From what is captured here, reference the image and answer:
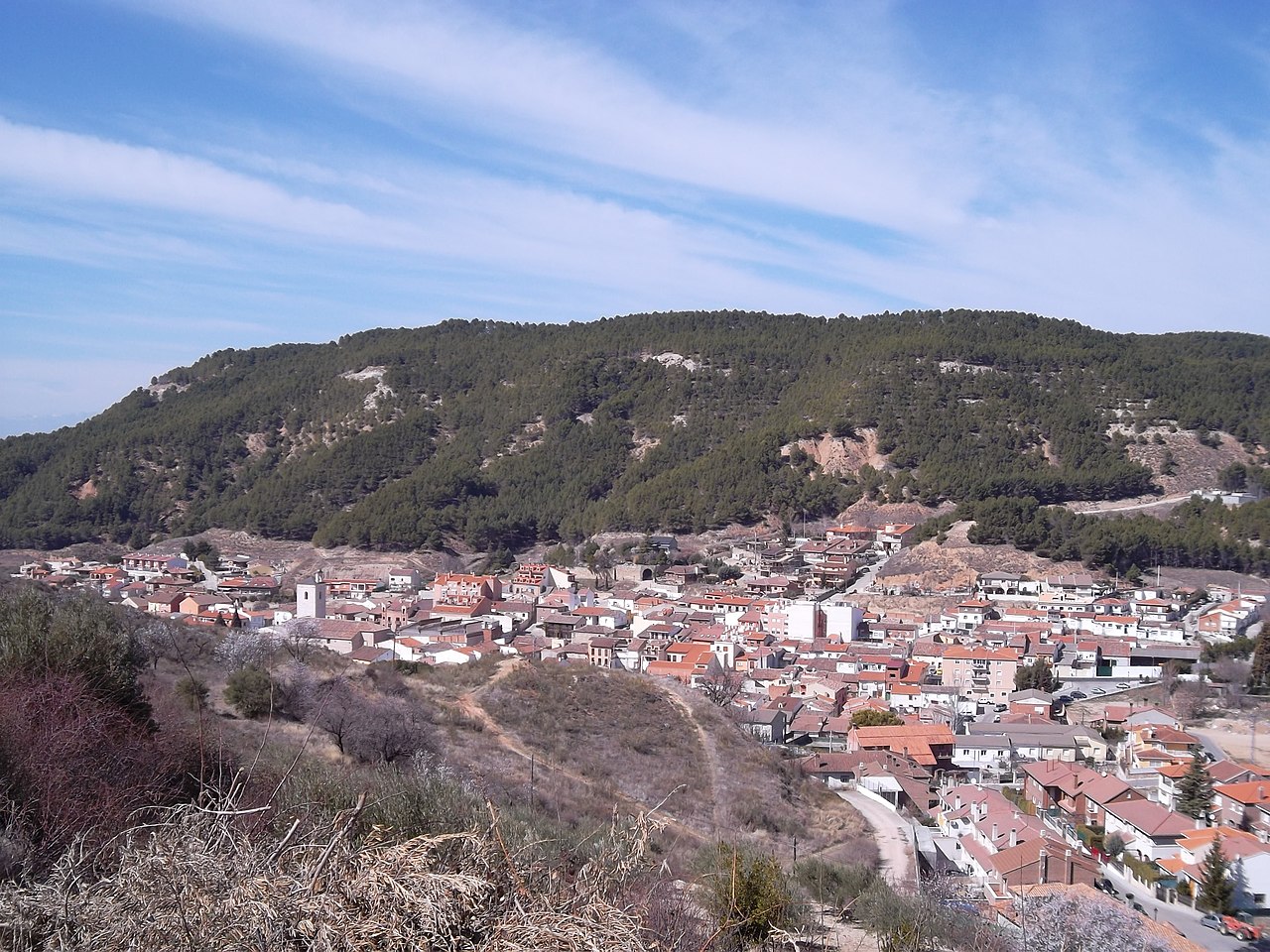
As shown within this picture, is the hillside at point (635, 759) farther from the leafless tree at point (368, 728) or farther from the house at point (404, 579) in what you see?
the house at point (404, 579)

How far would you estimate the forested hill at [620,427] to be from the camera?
157ft

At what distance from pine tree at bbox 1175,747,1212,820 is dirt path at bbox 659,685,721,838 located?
7.42 meters

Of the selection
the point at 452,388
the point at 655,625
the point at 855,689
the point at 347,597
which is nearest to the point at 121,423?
the point at 452,388

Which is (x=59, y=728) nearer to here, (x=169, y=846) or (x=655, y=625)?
(x=169, y=846)

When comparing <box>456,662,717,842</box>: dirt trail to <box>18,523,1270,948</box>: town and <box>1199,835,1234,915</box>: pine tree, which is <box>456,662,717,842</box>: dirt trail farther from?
<box>1199,835,1234,915</box>: pine tree

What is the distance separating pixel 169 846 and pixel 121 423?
244 feet

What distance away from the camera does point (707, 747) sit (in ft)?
45.0

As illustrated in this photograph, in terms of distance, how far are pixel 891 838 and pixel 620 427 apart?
49.9m

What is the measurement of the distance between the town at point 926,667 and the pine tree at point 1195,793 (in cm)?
4

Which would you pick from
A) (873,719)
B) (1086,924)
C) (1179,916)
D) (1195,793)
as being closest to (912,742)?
(873,719)

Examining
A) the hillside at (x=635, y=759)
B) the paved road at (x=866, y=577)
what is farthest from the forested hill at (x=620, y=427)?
the hillside at (x=635, y=759)

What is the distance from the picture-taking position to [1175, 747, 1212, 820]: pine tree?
14523mm

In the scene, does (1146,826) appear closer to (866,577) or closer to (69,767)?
(69,767)

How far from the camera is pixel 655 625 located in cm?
2706
